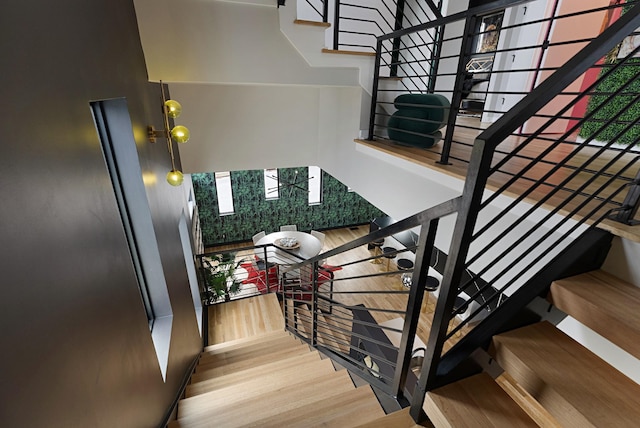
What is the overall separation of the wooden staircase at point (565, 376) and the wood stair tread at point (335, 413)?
487 mm

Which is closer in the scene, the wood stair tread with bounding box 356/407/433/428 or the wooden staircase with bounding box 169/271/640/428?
the wooden staircase with bounding box 169/271/640/428

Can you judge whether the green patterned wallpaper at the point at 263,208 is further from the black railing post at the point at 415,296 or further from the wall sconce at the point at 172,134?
the black railing post at the point at 415,296

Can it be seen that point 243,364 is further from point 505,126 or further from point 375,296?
point 375,296

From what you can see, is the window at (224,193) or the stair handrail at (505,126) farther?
the window at (224,193)

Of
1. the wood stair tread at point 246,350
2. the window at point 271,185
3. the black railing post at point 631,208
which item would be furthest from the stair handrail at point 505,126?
the window at point 271,185

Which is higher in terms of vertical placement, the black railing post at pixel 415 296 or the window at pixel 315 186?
the black railing post at pixel 415 296

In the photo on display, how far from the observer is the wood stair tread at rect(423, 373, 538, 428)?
41.8 inches

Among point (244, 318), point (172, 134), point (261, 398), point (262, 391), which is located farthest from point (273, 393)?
point (244, 318)

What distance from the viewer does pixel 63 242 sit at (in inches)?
41.0

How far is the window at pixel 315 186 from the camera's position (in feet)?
28.4

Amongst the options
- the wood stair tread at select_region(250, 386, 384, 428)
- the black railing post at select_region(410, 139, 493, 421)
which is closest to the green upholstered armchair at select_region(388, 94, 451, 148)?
the black railing post at select_region(410, 139, 493, 421)

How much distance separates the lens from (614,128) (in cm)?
328

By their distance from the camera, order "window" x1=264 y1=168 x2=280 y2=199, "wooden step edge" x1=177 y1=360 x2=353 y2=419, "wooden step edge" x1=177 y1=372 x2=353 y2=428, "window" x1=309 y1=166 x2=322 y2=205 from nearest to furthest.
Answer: "wooden step edge" x1=177 y1=372 x2=353 y2=428 < "wooden step edge" x1=177 y1=360 x2=353 y2=419 < "window" x1=264 y1=168 x2=280 y2=199 < "window" x1=309 y1=166 x2=322 y2=205

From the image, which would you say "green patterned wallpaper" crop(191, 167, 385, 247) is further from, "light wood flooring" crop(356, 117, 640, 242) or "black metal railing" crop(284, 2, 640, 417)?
"black metal railing" crop(284, 2, 640, 417)
